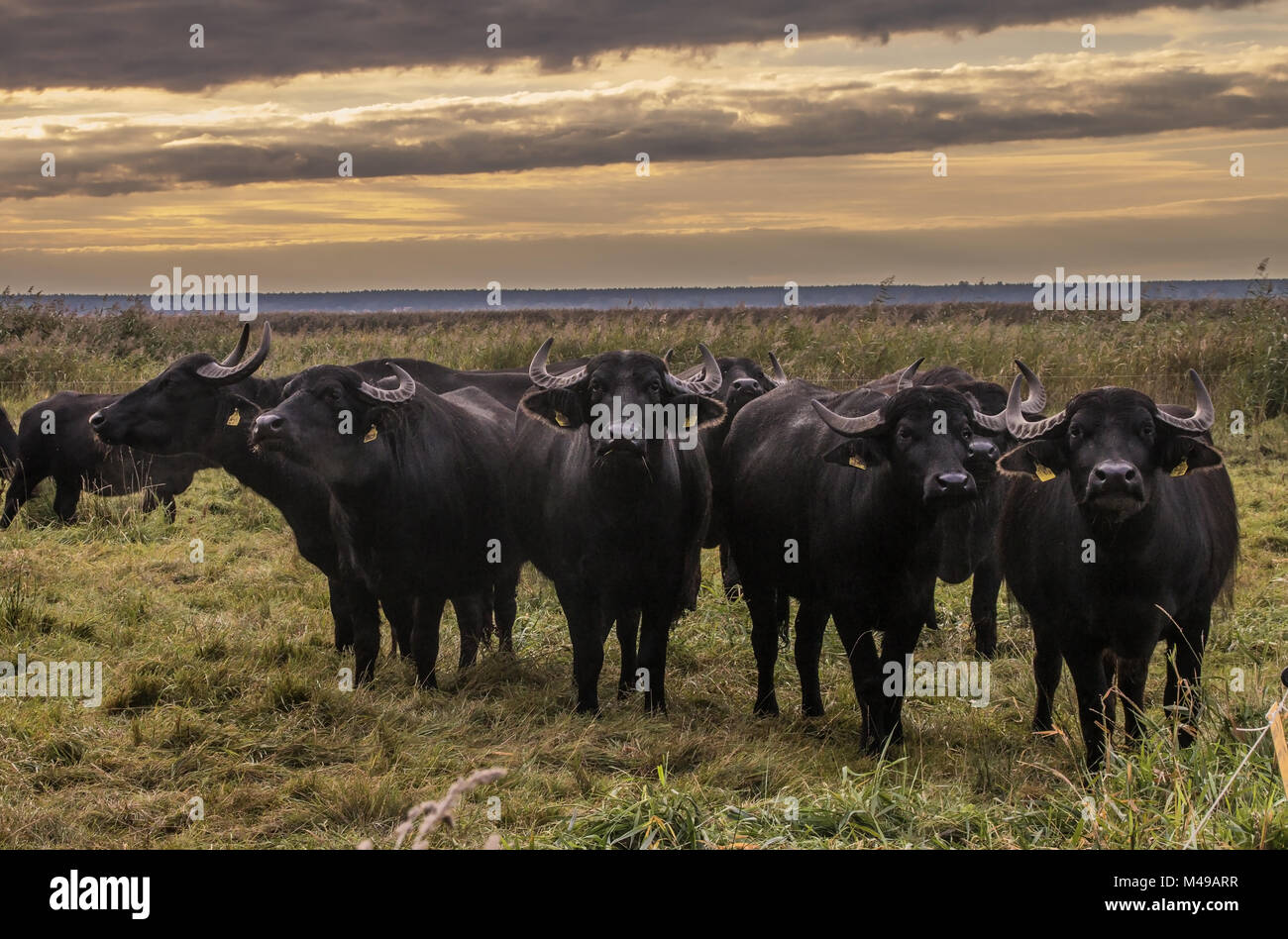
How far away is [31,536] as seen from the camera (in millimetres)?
10344

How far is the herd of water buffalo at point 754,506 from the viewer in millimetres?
5438

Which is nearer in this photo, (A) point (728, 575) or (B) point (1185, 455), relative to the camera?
(B) point (1185, 455)

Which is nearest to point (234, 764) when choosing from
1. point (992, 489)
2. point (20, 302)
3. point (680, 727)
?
point (680, 727)

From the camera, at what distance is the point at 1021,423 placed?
18.6 feet

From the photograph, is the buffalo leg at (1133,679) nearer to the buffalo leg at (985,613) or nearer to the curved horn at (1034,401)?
the curved horn at (1034,401)

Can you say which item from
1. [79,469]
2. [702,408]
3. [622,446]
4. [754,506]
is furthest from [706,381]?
[79,469]

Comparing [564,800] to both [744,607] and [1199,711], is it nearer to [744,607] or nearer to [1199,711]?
[1199,711]

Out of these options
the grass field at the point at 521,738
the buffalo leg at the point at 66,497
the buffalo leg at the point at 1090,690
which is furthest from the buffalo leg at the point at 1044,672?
the buffalo leg at the point at 66,497

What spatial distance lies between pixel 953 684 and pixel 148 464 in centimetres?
774

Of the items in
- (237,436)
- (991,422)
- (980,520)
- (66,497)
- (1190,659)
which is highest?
(991,422)

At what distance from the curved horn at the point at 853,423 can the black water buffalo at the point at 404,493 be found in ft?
7.60

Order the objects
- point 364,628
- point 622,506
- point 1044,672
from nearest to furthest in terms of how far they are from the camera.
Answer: point 1044,672
point 622,506
point 364,628

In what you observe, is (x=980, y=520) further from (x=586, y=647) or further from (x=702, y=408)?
(x=586, y=647)

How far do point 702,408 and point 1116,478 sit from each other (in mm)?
2256
